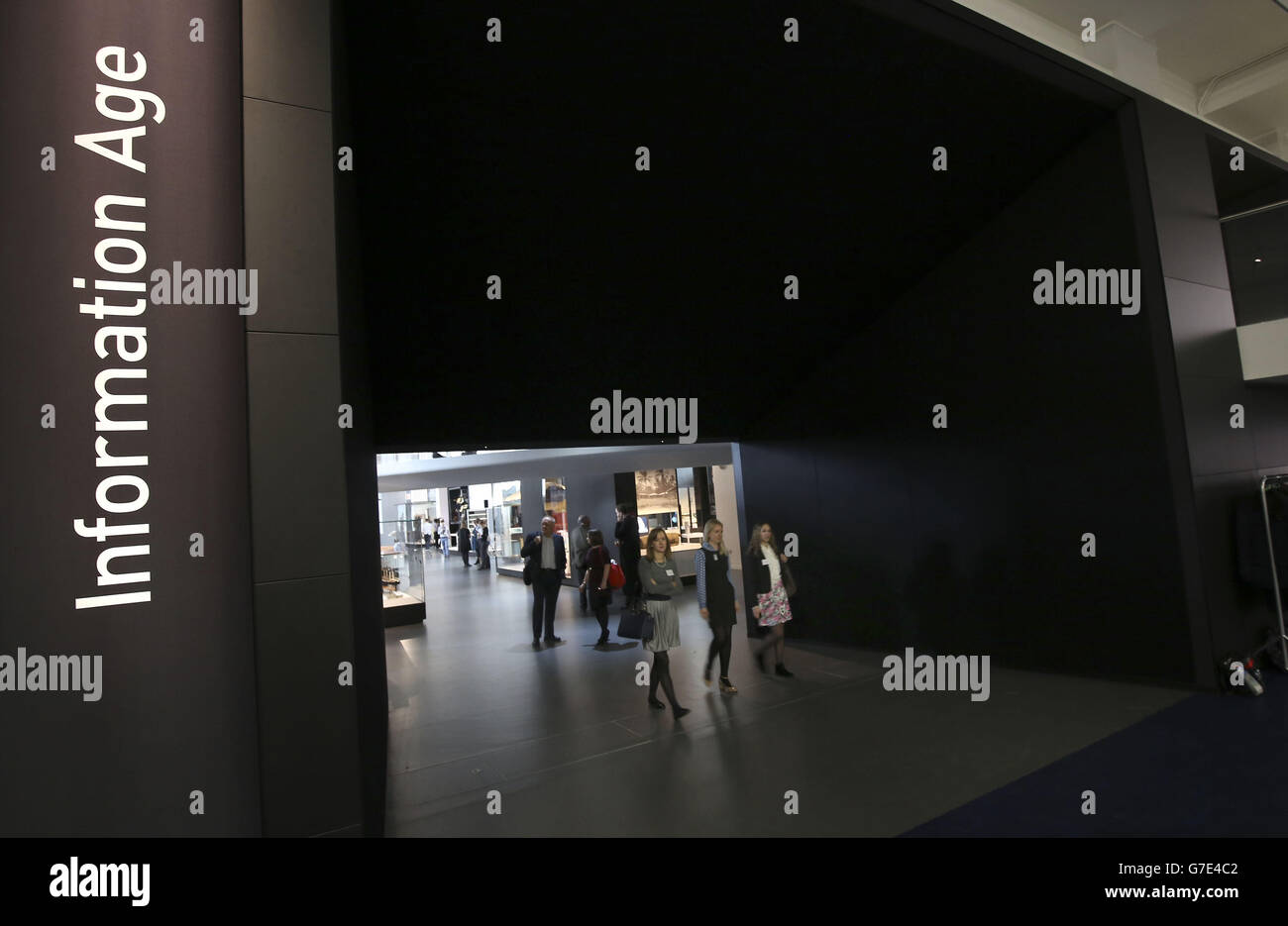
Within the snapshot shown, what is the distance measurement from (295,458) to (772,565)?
5114 millimetres

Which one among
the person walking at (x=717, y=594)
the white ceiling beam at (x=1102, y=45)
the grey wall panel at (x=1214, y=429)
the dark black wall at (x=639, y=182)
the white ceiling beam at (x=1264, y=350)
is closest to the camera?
the dark black wall at (x=639, y=182)

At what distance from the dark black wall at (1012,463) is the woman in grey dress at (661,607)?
2907mm

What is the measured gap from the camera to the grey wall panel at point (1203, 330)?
541 cm

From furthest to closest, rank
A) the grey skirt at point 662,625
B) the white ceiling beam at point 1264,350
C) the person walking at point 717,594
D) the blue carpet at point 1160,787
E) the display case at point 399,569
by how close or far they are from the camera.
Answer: the display case at point 399,569, the person walking at point 717,594, the white ceiling beam at point 1264,350, the grey skirt at point 662,625, the blue carpet at point 1160,787

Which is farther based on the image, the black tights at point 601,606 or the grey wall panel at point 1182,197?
the black tights at point 601,606

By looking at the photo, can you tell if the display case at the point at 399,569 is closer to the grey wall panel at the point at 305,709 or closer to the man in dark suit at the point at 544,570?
the man in dark suit at the point at 544,570

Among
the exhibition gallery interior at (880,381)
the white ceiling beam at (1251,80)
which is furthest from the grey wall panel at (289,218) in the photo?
the white ceiling beam at (1251,80)

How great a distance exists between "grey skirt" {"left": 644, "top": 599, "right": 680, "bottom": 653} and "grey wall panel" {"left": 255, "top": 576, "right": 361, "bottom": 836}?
3.45 m

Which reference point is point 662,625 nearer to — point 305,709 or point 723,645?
point 723,645

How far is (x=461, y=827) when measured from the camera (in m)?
3.67

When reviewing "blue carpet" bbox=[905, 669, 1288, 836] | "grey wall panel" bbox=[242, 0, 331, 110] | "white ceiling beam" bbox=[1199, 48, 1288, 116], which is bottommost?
A: "blue carpet" bbox=[905, 669, 1288, 836]

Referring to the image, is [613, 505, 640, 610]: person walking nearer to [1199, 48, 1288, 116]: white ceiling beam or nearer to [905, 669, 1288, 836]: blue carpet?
[905, 669, 1288, 836]: blue carpet

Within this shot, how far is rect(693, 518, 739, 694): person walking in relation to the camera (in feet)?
19.5

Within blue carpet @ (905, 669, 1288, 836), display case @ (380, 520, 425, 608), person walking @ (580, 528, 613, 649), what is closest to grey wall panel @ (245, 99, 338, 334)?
blue carpet @ (905, 669, 1288, 836)
